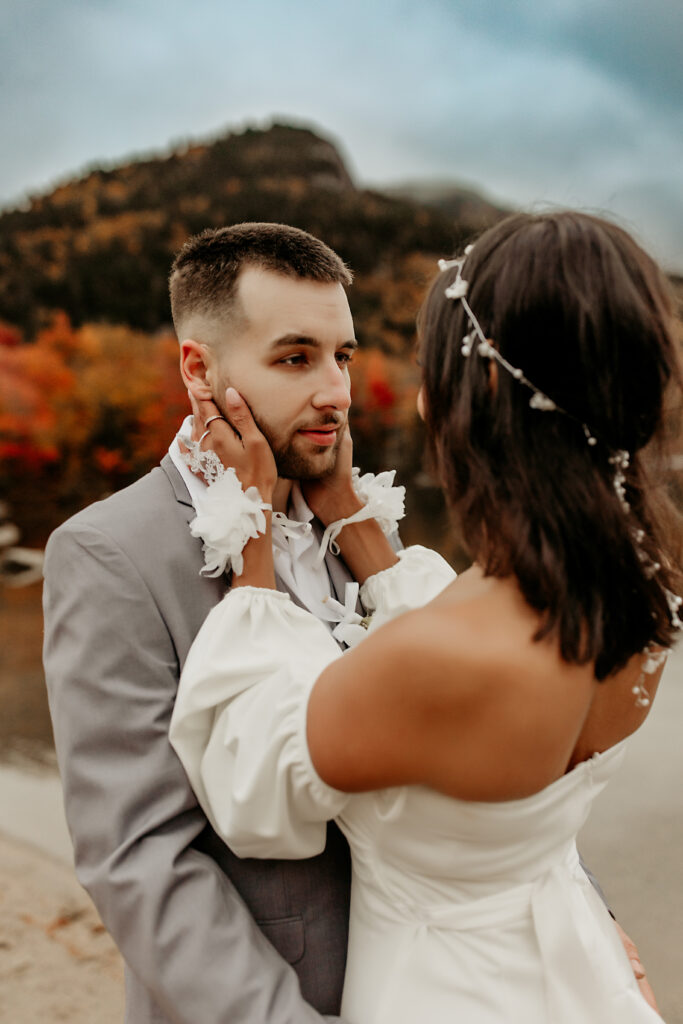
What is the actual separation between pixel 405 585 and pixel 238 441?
48 centimetres

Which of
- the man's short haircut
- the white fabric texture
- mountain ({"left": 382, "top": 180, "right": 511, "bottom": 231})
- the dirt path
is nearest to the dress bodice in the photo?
the white fabric texture

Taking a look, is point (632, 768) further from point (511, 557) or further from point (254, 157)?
point (254, 157)

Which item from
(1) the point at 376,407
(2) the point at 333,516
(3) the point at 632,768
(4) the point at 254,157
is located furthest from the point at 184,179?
(2) the point at 333,516

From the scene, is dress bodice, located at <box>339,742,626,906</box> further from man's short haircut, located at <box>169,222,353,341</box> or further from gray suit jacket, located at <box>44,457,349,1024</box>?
man's short haircut, located at <box>169,222,353,341</box>

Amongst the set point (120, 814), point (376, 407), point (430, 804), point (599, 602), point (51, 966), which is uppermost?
point (599, 602)

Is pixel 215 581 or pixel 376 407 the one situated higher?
pixel 215 581

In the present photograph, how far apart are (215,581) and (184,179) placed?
2458 cm

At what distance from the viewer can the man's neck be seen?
1.92m

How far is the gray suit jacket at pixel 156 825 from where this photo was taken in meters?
1.33

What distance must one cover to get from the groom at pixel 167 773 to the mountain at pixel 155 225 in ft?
52.4

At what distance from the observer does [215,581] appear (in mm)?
1566

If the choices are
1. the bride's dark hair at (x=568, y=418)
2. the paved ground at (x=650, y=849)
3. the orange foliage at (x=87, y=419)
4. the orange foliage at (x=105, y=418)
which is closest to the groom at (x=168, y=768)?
the bride's dark hair at (x=568, y=418)

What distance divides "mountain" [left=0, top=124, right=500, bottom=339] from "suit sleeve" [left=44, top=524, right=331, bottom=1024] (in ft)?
53.1

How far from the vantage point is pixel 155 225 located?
20.4m
